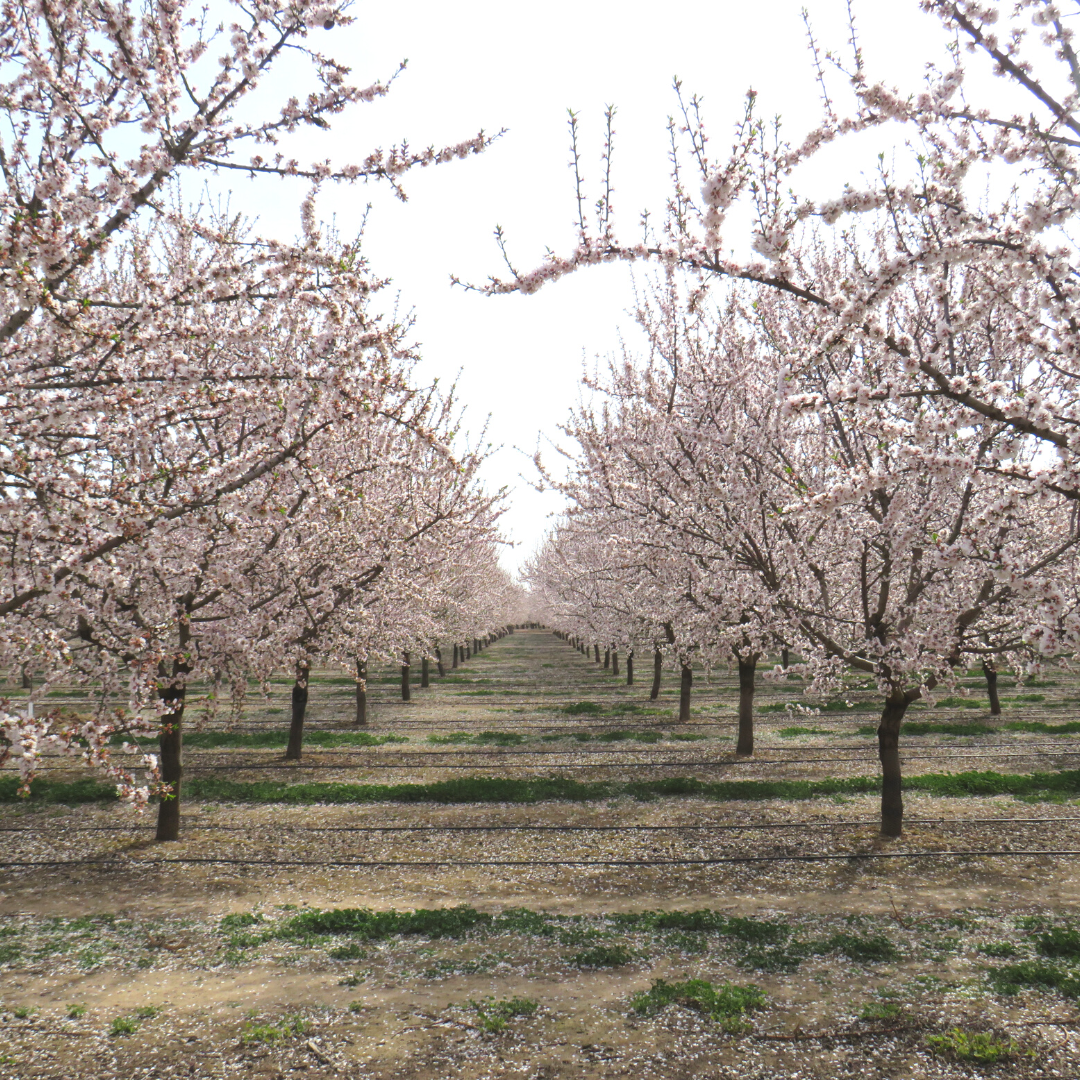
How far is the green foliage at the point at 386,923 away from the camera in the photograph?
7.94 meters

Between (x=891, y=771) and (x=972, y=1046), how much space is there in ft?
17.7

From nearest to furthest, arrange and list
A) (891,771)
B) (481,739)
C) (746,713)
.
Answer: (891,771), (746,713), (481,739)

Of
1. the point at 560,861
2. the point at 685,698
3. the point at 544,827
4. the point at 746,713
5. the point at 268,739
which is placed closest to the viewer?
the point at 560,861

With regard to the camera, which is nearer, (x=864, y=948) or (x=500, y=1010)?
(x=500, y=1010)

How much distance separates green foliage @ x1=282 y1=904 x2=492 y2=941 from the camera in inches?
313

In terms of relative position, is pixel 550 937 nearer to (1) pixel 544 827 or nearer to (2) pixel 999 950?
(1) pixel 544 827

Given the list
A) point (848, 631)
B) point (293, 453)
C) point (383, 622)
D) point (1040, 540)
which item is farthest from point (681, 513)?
point (383, 622)

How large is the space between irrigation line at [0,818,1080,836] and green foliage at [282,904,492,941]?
3.19m

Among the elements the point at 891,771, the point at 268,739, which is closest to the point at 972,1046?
the point at 891,771

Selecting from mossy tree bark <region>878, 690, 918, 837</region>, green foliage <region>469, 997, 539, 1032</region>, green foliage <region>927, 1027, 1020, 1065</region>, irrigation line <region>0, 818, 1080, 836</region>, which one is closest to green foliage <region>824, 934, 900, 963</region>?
green foliage <region>927, 1027, 1020, 1065</region>

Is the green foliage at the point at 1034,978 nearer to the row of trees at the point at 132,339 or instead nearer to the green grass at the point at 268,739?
the row of trees at the point at 132,339

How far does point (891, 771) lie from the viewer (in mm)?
10766

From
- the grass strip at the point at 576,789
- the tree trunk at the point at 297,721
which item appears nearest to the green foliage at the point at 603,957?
the grass strip at the point at 576,789

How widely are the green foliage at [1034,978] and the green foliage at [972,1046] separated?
3.03 feet
